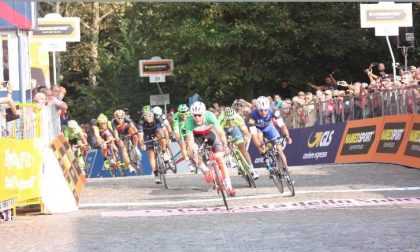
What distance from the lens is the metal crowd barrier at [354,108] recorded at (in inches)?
922

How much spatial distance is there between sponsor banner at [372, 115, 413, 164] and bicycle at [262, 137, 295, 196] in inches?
248

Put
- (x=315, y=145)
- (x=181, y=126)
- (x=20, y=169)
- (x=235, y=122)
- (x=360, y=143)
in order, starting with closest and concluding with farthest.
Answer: (x=20, y=169) < (x=235, y=122) < (x=181, y=126) < (x=360, y=143) < (x=315, y=145)

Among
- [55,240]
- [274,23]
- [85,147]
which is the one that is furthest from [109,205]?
[274,23]

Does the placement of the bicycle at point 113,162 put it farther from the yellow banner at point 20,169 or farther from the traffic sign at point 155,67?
the yellow banner at point 20,169

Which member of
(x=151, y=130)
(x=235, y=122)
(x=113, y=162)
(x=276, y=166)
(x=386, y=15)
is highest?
(x=386, y=15)

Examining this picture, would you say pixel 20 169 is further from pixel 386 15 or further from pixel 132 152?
pixel 132 152

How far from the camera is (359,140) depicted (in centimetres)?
2705

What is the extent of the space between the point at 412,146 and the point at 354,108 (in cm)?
438

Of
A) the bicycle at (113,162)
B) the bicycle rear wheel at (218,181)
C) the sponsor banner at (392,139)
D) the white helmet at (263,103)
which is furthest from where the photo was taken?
the bicycle at (113,162)

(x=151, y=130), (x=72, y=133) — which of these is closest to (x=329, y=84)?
(x=72, y=133)

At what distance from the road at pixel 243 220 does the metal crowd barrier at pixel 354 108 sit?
2.75 m

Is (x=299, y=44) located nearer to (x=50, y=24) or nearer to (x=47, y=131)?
(x=50, y=24)

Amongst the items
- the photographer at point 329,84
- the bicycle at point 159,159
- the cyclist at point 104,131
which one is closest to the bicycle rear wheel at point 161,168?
the bicycle at point 159,159

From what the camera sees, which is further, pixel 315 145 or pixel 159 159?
pixel 315 145
